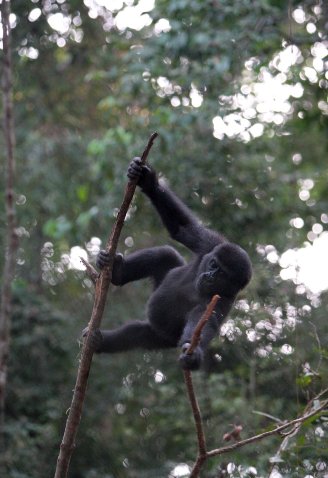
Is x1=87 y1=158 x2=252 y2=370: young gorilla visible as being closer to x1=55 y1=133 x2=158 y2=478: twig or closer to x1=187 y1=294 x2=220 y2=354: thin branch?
x1=55 y1=133 x2=158 y2=478: twig

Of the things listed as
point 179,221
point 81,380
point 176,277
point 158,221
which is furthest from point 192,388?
point 158,221

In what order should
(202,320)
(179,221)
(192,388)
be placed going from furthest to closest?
(179,221) < (192,388) < (202,320)

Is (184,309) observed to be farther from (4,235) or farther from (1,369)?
(4,235)

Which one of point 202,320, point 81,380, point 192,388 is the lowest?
point 81,380

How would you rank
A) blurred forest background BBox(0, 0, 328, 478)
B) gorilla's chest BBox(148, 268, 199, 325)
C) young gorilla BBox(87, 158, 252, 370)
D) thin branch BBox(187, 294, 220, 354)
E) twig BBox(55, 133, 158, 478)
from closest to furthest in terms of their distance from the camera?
thin branch BBox(187, 294, 220, 354), twig BBox(55, 133, 158, 478), young gorilla BBox(87, 158, 252, 370), gorilla's chest BBox(148, 268, 199, 325), blurred forest background BBox(0, 0, 328, 478)

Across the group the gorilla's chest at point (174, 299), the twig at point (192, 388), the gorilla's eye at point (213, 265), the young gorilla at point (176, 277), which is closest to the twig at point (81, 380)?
the twig at point (192, 388)

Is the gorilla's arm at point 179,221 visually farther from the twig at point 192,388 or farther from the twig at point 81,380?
the twig at point 192,388

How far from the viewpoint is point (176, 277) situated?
530cm

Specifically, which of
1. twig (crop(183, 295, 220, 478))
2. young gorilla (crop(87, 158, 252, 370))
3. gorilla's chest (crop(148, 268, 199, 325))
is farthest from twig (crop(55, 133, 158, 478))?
gorilla's chest (crop(148, 268, 199, 325))

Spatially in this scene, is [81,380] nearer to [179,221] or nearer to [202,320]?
[202,320]

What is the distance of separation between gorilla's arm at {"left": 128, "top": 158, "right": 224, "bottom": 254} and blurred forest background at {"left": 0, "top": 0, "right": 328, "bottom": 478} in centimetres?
89

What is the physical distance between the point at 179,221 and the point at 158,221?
2194 millimetres

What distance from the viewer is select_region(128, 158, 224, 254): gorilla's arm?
5.31 meters

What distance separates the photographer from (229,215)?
24.6ft
